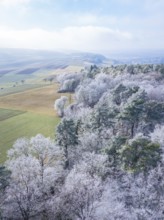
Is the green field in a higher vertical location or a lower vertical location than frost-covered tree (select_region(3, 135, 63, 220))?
lower

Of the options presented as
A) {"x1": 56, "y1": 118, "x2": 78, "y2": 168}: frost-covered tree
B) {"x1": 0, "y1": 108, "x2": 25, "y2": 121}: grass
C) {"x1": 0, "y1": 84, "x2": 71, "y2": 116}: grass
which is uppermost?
{"x1": 56, "y1": 118, "x2": 78, "y2": 168}: frost-covered tree

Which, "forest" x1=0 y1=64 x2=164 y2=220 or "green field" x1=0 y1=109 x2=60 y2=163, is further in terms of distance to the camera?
"green field" x1=0 y1=109 x2=60 y2=163

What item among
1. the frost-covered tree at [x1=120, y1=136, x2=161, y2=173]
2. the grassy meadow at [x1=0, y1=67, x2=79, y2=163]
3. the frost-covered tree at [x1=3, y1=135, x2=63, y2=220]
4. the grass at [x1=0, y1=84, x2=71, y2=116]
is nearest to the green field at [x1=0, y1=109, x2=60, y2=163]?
the grassy meadow at [x1=0, y1=67, x2=79, y2=163]

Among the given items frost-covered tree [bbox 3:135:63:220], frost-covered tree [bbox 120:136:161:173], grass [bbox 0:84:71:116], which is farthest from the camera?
grass [bbox 0:84:71:116]

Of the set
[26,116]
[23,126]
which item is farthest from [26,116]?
A: [23,126]

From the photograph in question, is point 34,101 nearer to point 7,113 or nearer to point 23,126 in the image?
point 7,113

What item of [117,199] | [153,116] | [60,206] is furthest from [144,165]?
[153,116]

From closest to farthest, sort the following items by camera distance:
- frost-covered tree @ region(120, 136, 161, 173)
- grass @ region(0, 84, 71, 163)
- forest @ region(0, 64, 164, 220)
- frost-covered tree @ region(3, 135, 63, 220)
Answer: forest @ region(0, 64, 164, 220) → frost-covered tree @ region(120, 136, 161, 173) → frost-covered tree @ region(3, 135, 63, 220) → grass @ region(0, 84, 71, 163)

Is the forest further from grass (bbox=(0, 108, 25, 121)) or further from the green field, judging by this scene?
grass (bbox=(0, 108, 25, 121))
